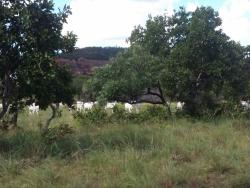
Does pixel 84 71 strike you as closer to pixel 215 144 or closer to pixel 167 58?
pixel 167 58

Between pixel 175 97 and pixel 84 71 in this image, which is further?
pixel 84 71

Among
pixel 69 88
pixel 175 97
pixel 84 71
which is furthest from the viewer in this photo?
pixel 84 71

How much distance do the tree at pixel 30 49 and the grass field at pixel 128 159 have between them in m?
0.90

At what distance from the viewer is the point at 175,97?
15312 mm

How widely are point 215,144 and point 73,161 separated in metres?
2.83

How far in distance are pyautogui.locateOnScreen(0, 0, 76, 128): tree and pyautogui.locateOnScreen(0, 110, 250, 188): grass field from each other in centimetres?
90

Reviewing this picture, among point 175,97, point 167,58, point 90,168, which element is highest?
point 167,58

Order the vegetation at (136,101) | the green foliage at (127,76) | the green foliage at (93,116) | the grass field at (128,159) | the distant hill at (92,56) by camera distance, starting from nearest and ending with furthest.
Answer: the grass field at (128,159) < the vegetation at (136,101) < the green foliage at (93,116) < the green foliage at (127,76) < the distant hill at (92,56)

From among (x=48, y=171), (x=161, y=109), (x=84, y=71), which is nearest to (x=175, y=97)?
(x=161, y=109)

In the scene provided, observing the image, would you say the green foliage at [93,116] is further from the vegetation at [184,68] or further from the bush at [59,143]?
the bush at [59,143]

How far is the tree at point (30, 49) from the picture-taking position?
30.0ft

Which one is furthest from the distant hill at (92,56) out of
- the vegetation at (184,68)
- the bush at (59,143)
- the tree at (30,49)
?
the tree at (30,49)

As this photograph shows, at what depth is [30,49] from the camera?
9.30 meters

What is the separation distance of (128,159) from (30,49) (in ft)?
8.53
